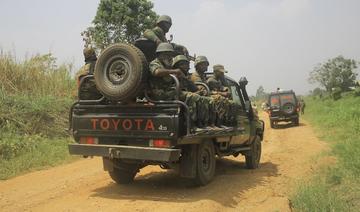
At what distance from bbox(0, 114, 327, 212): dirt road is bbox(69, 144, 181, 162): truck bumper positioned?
0.63m

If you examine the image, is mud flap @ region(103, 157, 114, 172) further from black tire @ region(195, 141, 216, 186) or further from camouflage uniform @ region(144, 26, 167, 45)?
camouflage uniform @ region(144, 26, 167, 45)

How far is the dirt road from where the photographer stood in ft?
21.2

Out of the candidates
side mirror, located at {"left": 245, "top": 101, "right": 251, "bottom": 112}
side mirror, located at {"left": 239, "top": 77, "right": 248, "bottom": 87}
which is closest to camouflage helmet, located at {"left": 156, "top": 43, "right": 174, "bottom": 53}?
side mirror, located at {"left": 239, "top": 77, "right": 248, "bottom": 87}

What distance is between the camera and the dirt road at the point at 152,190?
255 inches

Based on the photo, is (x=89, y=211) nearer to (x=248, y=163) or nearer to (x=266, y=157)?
(x=248, y=163)

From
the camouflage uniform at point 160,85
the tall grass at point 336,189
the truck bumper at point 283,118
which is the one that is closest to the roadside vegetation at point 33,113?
Result: the camouflage uniform at point 160,85

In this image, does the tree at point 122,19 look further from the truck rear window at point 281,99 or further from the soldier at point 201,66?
the soldier at point 201,66

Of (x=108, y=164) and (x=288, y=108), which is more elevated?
(x=288, y=108)

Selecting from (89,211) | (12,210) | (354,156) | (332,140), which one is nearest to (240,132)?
(354,156)

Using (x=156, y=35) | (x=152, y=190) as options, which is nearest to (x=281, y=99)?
(x=156, y=35)

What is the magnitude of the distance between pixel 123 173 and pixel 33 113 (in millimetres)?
5646

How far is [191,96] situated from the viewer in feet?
22.7

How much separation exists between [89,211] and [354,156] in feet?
18.9

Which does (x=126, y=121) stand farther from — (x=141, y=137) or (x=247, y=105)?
(x=247, y=105)
